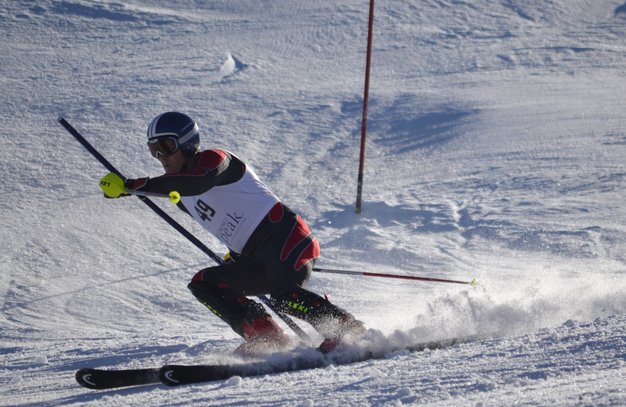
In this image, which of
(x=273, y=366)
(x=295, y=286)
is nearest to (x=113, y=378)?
(x=273, y=366)

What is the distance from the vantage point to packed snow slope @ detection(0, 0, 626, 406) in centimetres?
397

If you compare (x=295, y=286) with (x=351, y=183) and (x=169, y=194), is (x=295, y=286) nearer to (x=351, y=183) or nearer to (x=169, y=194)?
(x=169, y=194)

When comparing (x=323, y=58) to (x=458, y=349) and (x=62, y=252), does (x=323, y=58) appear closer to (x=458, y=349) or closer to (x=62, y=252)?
(x=62, y=252)

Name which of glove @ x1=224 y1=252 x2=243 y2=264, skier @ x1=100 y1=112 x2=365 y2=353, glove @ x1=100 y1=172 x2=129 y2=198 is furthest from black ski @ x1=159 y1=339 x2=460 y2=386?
glove @ x1=100 y1=172 x2=129 y2=198

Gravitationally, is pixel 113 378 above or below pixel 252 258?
below

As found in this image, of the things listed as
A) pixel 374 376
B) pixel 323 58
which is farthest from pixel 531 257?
pixel 323 58

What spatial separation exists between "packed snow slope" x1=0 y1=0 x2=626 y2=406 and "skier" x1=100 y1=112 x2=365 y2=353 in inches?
10.8

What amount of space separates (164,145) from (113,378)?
4.19 ft

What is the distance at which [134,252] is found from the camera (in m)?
7.41

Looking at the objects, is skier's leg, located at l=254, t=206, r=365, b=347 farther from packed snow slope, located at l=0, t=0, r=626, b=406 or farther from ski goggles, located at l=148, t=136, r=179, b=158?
ski goggles, located at l=148, t=136, r=179, b=158

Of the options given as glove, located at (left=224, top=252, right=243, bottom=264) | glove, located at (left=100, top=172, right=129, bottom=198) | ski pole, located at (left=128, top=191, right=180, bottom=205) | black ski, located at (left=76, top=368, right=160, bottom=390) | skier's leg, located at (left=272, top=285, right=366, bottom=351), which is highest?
glove, located at (left=100, top=172, right=129, bottom=198)

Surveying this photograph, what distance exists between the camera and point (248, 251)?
472 centimetres

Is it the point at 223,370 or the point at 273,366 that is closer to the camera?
the point at 223,370

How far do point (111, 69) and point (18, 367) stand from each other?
6886 millimetres
